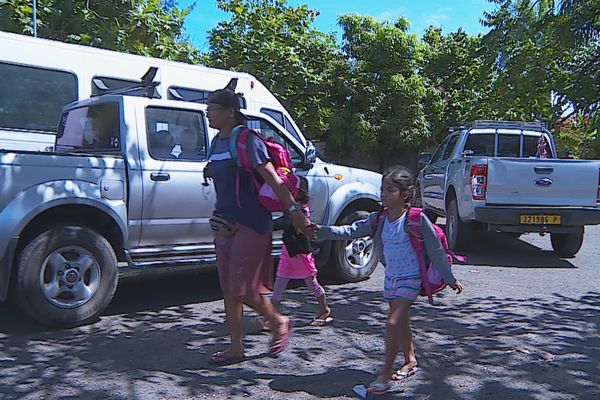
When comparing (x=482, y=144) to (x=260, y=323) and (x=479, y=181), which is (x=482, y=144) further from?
(x=260, y=323)

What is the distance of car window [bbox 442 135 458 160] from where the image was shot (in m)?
11.5

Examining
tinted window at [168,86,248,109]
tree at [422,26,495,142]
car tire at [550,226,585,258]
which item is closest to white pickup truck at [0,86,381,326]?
tinted window at [168,86,248,109]

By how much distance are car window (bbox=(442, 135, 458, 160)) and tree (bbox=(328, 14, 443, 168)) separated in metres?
5.63

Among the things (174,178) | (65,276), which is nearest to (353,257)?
(174,178)

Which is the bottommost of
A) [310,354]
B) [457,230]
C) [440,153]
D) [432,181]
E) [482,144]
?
[310,354]

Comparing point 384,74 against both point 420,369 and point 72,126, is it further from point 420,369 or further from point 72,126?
point 420,369

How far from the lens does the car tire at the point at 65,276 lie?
5094mm

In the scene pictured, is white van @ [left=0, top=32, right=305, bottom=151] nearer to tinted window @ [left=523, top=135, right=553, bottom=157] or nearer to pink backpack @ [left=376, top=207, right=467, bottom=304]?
pink backpack @ [left=376, top=207, right=467, bottom=304]

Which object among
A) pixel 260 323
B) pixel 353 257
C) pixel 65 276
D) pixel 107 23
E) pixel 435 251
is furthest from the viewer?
pixel 107 23

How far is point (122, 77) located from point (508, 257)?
20.6ft

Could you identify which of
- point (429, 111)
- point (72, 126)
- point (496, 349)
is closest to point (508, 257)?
point (496, 349)

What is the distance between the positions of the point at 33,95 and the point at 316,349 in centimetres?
540

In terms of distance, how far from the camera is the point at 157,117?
20.0 ft

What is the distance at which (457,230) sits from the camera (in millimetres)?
9602
